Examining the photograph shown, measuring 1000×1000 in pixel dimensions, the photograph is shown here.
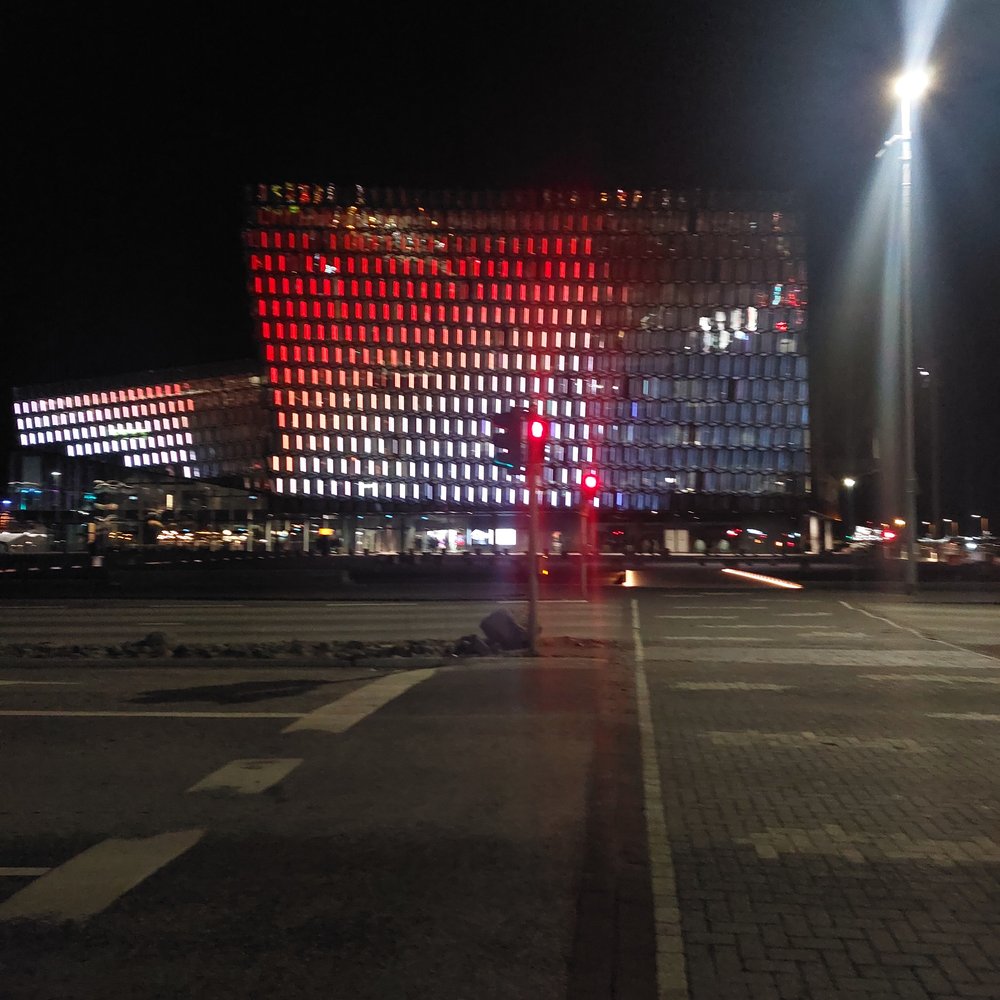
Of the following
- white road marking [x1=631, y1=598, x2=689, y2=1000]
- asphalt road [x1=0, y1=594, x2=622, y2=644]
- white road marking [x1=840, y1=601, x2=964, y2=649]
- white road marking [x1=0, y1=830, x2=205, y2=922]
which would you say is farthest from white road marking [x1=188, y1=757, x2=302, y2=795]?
white road marking [x1=840, y1=601, x2=964, y2=649]

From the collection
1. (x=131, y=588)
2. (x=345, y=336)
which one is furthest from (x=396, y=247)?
(x=131, y=588)

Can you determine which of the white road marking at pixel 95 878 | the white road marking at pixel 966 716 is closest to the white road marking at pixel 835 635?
the white road marking at pixel 966 716

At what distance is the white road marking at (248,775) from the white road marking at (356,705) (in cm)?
122

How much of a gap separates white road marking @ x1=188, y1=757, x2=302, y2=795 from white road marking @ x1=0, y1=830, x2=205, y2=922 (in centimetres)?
108

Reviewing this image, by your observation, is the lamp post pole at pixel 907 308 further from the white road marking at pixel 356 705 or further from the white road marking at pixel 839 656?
the white road marking at pixel 356 705

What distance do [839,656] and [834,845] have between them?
31.9 feet

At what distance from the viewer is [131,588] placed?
32938mm

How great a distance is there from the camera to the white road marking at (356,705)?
9555mm

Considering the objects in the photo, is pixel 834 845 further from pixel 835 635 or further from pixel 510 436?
pixel 835 635

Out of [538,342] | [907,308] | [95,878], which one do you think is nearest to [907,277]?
[907,308]

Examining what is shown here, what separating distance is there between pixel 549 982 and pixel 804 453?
4180 inches

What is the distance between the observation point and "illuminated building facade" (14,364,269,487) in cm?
10676

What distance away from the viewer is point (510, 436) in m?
14.2

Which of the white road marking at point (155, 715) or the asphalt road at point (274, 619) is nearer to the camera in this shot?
the white road marking at point (155, 715)
